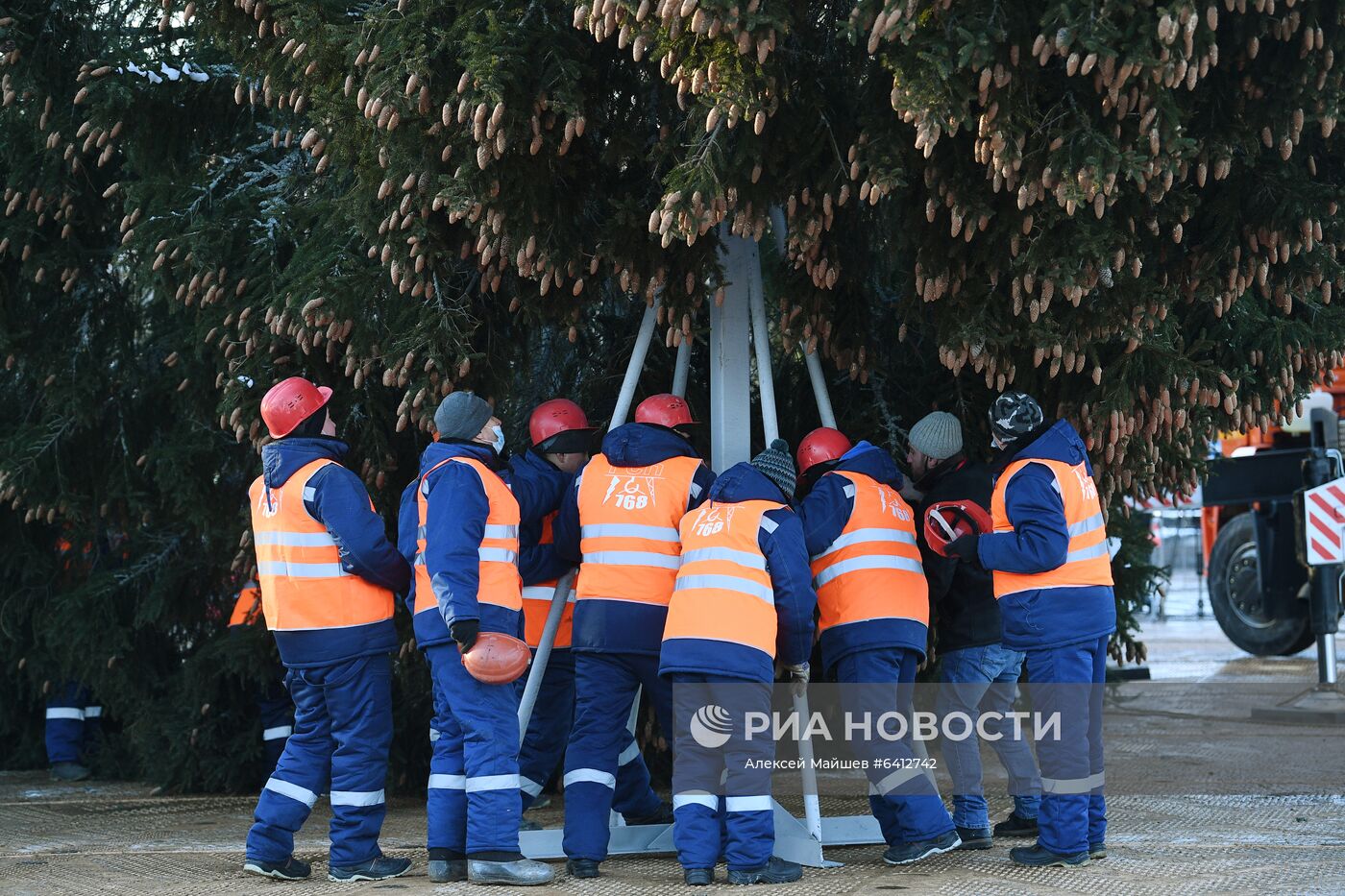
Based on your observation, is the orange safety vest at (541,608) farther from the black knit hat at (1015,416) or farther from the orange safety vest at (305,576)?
the black knit hat at (1015,416)

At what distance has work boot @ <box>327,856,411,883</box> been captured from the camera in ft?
20.3

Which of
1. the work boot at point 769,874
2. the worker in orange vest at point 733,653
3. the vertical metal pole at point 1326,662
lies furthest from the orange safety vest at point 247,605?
the vertical metal pole at point 1326,662

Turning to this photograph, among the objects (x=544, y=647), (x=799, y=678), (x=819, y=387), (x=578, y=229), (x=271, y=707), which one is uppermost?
(x=578, y=229)

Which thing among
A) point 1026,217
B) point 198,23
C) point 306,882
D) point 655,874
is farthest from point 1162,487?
point 198,23

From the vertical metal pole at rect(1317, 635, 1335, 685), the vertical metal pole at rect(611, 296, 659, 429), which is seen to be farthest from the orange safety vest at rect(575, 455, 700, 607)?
the vertical metal pole at rect(1317, 635, 1335, 685)

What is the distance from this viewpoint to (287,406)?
21.1 feet

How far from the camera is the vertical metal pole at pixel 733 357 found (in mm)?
7047

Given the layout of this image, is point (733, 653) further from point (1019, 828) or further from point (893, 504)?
point (1019, 828)

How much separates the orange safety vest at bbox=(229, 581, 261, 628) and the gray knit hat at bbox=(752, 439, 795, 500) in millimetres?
3567

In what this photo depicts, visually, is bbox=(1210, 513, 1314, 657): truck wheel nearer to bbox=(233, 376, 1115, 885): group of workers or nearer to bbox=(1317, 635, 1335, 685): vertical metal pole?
bbox=(1317, 635, 1335, 685): vertical metal pole

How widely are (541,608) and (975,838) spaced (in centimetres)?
220

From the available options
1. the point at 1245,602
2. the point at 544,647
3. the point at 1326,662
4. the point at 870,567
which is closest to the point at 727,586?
the point at 870,567

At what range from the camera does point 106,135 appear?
7.64 metres

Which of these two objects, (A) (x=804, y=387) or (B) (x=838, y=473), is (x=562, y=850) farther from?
(A) (x=804, y=387)
